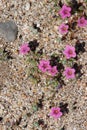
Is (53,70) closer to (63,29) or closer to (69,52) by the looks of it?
(69,52)

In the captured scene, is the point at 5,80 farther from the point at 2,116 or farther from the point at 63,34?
the point at 63,34

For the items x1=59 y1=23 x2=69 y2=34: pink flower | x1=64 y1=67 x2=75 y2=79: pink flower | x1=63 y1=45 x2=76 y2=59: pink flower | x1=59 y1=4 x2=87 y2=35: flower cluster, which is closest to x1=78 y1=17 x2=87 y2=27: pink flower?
x1=59 y1=4 x2=87 y2=35: flower cluster

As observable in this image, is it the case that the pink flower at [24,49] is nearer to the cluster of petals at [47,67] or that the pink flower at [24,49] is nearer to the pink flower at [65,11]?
the cluster of petals at [47,67]

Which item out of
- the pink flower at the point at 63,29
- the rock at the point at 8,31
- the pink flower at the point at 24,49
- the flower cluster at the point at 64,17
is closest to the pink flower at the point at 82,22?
the flower cluster at the point at 64,17

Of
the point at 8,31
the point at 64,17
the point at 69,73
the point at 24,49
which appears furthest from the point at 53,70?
the point at 8,31

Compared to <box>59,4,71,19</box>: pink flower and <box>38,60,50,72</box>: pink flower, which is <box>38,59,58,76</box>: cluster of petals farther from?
<box>59,4,71,19</box>: pink flower
